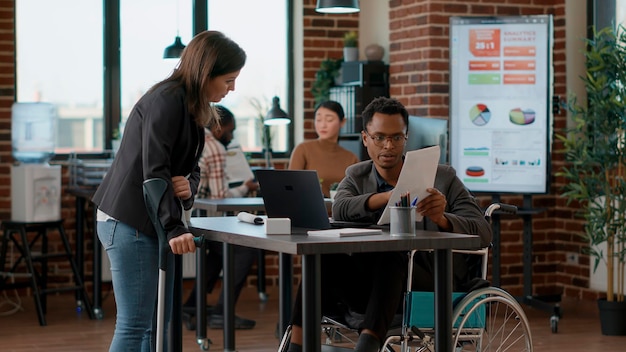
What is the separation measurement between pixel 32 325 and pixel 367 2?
3.49 metres

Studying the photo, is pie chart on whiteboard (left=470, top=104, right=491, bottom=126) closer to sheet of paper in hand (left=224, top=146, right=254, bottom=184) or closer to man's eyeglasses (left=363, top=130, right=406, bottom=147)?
sheet of paper in hand (left=224, top=146, right=254, bottom=184)

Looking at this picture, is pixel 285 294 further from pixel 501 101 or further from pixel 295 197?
pixel 501 101

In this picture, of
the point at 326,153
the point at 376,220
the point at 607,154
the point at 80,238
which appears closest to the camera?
the point at 376,220

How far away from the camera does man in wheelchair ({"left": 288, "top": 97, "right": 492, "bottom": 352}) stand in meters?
3.61

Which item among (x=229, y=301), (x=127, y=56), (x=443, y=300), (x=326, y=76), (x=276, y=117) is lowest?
(x=229, y=301)

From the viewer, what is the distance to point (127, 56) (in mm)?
7773

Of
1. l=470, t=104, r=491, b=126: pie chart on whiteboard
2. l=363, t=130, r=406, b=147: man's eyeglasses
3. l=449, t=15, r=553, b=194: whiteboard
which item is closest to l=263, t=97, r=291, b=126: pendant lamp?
l=449, t=15, r=553, b=194: whiteboard

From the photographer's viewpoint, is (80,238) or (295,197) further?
(80,238)

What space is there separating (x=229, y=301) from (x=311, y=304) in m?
1.78

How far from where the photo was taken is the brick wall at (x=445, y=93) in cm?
698

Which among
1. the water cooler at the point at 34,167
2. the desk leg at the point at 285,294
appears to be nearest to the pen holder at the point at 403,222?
the desk leg at the point at 285,294

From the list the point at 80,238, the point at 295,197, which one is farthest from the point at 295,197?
the point at 80,238

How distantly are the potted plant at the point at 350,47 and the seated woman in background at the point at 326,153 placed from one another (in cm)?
118

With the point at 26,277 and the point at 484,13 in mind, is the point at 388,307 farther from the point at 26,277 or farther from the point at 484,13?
the point at 26,277
